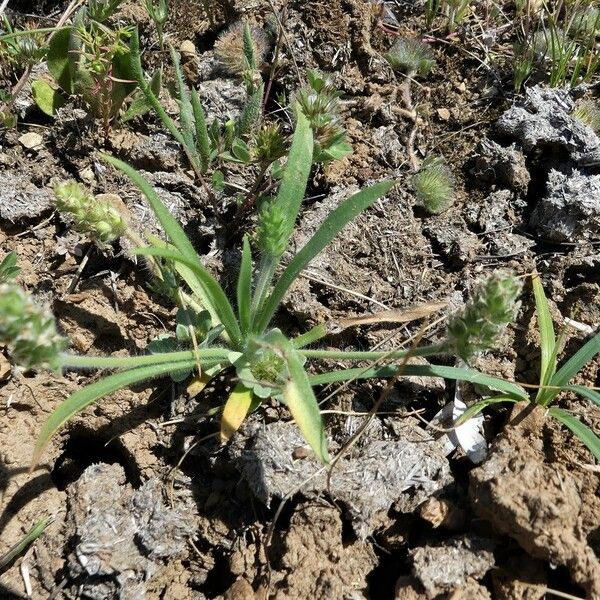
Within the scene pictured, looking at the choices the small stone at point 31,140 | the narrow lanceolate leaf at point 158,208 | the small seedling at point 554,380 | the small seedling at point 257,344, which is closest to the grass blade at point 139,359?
the small seedling at point 257,344

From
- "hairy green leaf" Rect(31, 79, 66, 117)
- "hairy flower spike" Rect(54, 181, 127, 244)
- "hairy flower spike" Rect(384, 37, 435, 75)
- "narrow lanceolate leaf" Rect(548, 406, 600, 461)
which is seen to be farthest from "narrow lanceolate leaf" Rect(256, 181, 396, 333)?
"hairy green leaf" Rect(31, 79, 66, 117)

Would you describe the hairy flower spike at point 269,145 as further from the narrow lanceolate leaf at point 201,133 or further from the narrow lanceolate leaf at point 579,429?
the narrow lanceolate leaf at point 579,429

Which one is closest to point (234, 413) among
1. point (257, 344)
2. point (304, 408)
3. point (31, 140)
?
point (257, 344)

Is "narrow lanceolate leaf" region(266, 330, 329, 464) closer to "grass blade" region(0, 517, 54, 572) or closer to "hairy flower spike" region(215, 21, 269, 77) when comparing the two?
"grass blade" region(0, 517, 54, 572)

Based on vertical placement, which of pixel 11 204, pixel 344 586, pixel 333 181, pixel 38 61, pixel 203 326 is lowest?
pixel 344 586

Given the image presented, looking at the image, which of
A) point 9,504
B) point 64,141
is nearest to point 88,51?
point 64,141

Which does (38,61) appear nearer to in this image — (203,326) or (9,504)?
(203,326)
